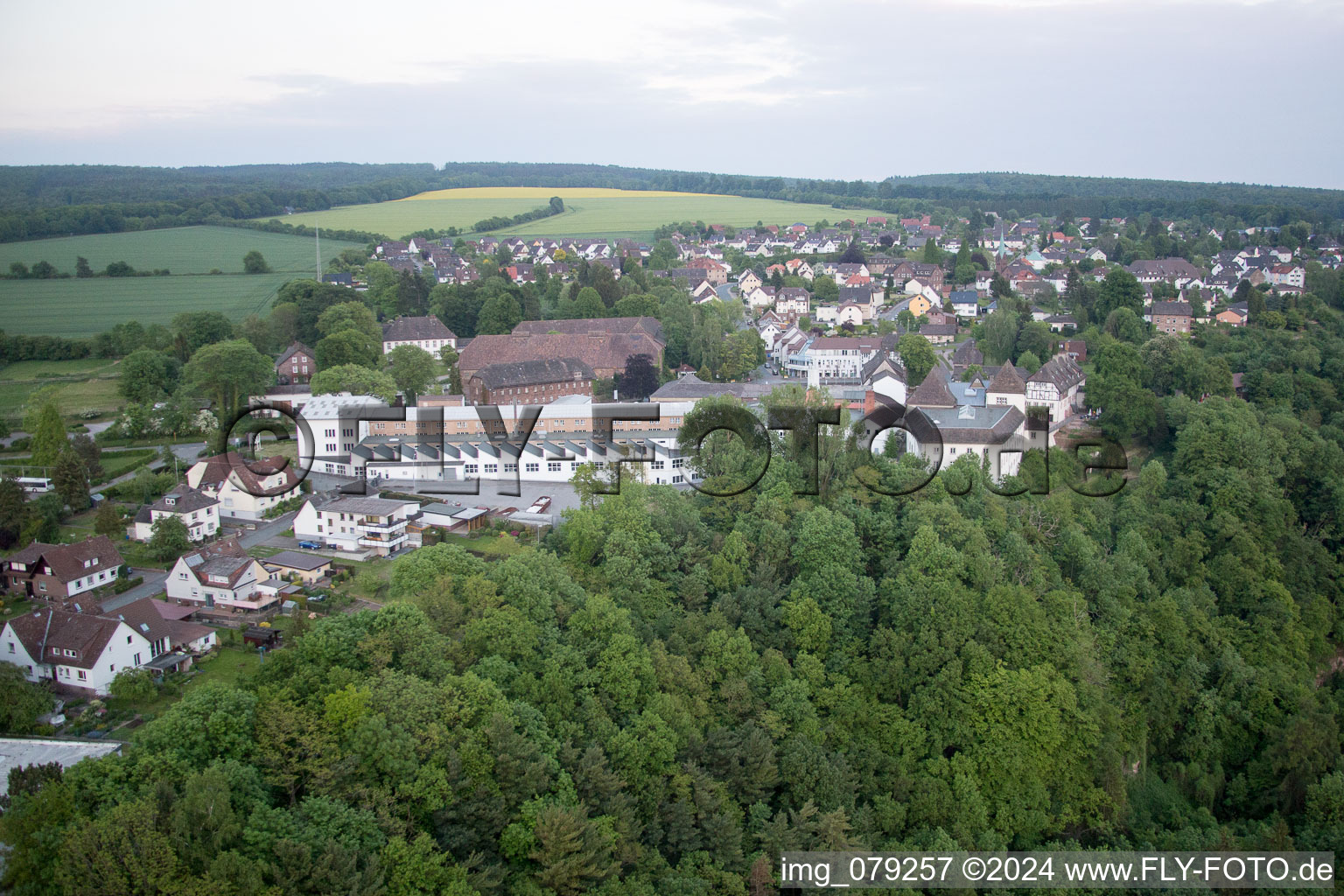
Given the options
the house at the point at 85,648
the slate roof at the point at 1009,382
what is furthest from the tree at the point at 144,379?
the slate roof at the point at 1009,382

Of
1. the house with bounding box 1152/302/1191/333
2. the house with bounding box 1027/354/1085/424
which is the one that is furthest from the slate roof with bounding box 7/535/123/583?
the house with bounding box 1152/302/1191/333

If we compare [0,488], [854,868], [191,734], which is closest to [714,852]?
[854,868]

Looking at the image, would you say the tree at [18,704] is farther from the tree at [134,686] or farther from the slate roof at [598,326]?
the slate roof at [598,326]

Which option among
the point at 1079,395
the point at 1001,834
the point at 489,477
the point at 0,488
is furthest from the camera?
the point at 1079,395

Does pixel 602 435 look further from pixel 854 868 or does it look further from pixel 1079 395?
pixel 1079 395

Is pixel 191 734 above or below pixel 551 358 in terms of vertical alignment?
below

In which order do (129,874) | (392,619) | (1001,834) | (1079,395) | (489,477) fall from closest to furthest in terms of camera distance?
(129,874) → (392,619) → (1001,834) → (489,477) → (1079,395)
